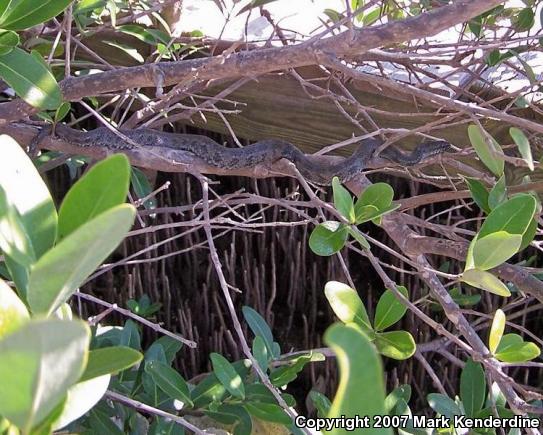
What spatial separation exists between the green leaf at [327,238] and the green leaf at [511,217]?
0.20 metres

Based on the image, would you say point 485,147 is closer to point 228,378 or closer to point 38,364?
point 228,378

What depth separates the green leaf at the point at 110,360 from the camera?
482 millimetres

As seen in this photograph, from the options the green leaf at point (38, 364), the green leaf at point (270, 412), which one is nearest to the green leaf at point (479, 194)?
the green leaf at point (270, 412)

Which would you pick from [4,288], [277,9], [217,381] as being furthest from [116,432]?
[277,9]

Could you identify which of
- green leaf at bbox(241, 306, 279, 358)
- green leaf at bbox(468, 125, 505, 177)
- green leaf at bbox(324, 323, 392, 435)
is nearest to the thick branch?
green leaf at bbox(468, 125, 505, 177)

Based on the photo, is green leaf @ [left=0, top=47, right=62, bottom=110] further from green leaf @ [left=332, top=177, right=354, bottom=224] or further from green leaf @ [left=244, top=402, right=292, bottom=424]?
green leaf @ [left=244, top=402, right=292, bottom=424]

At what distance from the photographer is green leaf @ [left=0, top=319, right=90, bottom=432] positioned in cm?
30

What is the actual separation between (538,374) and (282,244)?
97cm

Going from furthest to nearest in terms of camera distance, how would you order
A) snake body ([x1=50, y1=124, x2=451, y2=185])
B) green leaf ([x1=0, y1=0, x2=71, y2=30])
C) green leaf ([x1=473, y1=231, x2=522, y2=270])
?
snake body ([x1=50, y1=124, x2=451, y2=185])
green leaf ([x1=0, y1=0, x2=71, y2=30])
green leaf ([x1=473, y1=231, x2=522, y2=270])

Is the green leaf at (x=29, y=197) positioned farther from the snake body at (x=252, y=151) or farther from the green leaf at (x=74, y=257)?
the snake body at (x=252, y=151)

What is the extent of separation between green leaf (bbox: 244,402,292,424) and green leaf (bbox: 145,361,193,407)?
111 mm

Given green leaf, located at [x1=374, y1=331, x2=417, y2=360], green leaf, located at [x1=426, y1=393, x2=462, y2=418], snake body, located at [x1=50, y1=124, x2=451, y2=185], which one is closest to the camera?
green leaf, located at [x1=374, y1=331, x2=417, y2=360]

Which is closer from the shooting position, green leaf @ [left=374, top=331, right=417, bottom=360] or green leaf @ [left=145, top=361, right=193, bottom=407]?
green leaf @ [left=374, top=331, right=417, bottom=360]

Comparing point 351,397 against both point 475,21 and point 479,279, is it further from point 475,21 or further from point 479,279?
point 475,21
